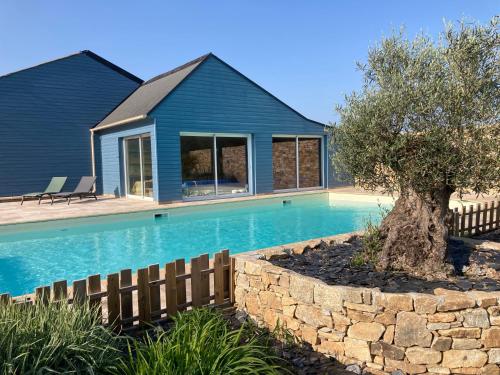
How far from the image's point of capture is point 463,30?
10.5 ft

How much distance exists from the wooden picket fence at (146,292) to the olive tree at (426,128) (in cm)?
157

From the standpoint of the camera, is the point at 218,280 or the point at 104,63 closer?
the point at 218,280

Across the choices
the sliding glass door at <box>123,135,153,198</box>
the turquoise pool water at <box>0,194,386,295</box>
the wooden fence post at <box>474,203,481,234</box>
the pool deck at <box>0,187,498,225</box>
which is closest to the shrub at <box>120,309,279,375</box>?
the turquoise pool water at <box>0,194,386,295</box>

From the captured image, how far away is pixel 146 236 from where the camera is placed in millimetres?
8945

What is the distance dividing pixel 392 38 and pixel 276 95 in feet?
37.6

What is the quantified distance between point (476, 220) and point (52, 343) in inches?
257

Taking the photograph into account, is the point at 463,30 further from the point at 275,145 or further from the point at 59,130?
the point at 59,130

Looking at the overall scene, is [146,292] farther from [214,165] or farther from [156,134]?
[214,165]

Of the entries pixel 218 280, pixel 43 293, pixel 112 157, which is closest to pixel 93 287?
pixel 43 293

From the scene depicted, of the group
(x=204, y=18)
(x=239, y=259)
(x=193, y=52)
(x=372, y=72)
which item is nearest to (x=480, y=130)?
(x=372, y=72)

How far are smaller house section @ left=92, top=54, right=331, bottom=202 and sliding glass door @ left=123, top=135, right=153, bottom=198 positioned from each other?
0.09 ft

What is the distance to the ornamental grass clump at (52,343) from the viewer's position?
6.57 ft

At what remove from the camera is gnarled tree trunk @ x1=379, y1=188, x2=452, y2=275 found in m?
3.42

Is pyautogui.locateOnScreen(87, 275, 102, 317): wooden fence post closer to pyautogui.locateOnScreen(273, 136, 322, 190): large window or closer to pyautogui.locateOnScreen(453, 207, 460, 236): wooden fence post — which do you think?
pyautogui.locateOnScreen(453, 207, 460, 236): wooden fence post
